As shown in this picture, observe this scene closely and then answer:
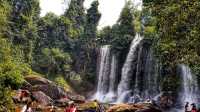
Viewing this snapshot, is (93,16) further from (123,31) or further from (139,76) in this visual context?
(139,76)

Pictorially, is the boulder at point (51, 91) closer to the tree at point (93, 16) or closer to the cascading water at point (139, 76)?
the cascading water at point (139, 76)

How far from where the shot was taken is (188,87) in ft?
127

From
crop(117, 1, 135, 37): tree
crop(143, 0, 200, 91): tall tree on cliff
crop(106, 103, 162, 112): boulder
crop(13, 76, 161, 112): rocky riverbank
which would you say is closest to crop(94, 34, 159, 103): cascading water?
crop(117, 1, 135, 37): tree

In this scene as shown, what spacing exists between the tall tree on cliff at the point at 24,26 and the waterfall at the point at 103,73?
33.4 ft

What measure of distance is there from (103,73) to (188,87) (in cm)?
1469

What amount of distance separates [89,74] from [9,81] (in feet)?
90.6

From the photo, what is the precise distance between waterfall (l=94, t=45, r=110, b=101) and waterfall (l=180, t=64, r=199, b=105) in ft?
40.0

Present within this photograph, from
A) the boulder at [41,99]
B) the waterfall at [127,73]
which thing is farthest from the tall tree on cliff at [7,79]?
the waterfall at [127,73]

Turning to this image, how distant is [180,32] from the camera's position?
54.9 ft

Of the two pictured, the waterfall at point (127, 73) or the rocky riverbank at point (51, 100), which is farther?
the waterfall at point (127, 73)

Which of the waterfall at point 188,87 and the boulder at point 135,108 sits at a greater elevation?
the waterfall at point 188,87

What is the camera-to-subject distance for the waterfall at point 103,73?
159 ft

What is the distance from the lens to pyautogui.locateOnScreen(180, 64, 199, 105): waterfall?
37.8 metres

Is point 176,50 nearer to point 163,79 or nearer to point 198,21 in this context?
point 198,21
